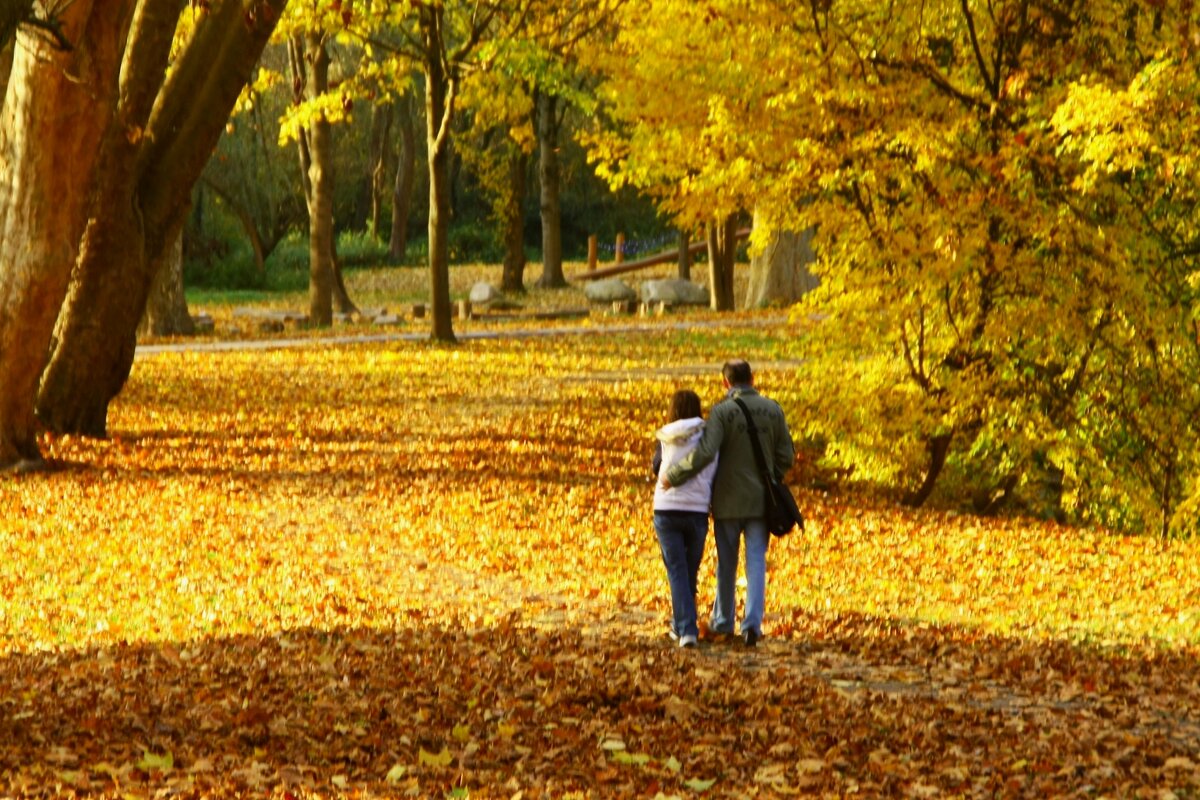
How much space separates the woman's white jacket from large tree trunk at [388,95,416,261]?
148 feet

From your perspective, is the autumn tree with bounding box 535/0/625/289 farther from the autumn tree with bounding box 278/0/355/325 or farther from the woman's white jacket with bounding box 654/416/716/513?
the woman's white jacket with bounding box 654/416/716/513

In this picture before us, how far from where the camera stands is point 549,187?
4594 cm

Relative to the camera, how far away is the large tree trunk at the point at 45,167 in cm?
1560

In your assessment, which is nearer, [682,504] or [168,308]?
[682,504]

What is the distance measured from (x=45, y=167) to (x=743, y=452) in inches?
340

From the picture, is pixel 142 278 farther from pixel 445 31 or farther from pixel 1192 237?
pixel 445 31

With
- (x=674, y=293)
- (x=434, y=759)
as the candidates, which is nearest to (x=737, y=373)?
(x=434, y=759)

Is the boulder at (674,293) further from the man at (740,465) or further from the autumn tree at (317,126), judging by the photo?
the man at (740,465)

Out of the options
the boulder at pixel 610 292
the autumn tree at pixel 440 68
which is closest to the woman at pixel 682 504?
the autumn tree at pixel 440 68

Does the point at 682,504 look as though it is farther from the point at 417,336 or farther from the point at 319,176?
the point at 319,176

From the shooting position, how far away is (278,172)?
5206cm

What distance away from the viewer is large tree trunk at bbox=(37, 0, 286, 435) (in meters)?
18.3

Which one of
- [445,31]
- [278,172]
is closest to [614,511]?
[445,31]

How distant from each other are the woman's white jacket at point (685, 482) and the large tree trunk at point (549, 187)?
3486 centimetres
